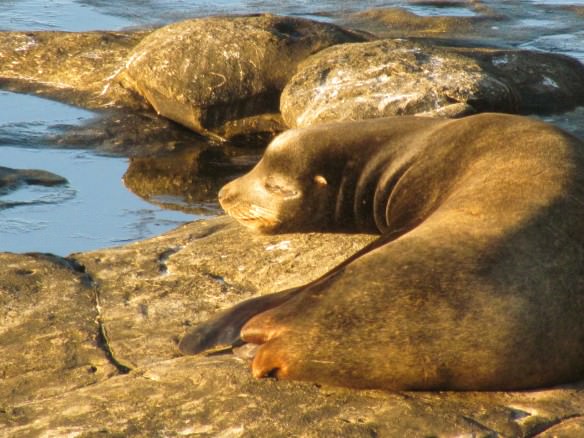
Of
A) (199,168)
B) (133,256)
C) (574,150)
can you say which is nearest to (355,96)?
(199,168)

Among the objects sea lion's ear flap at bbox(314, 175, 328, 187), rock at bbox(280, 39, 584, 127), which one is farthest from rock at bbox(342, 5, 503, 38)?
sea lion's ear flap at bbox(314, 175, 328, 187)

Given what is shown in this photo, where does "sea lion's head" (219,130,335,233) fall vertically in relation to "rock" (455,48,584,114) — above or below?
above

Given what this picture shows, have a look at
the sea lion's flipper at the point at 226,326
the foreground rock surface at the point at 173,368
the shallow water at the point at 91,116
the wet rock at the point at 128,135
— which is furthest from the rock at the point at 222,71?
the sea lion's flipper at the point at 226,326

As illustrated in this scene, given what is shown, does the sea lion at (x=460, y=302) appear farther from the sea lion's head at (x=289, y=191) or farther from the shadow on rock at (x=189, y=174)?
the shadow on rock at (x=189, y=174)

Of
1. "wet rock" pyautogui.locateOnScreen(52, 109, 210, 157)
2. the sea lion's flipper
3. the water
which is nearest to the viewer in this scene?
the sea lion's flipper

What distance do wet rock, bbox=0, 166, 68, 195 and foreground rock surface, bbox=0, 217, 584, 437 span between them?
2781 millimetres

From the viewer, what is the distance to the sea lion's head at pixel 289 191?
6574 millimetres

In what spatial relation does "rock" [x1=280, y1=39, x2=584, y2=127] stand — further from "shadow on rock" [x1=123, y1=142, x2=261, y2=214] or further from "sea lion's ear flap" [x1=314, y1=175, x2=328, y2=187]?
"sea lion's ear flap" [x1=314, y1=175, x2=328, y2=187]

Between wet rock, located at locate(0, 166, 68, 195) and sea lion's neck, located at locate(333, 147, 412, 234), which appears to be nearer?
sea lion's neck, located at locate(333, 147, 412, 234)

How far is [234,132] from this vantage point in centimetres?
1135

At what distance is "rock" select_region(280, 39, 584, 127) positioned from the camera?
10.2 meters

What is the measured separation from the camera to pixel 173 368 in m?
4.61

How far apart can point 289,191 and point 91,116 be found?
543 centimetres

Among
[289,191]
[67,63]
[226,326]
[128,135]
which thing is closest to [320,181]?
[289,191]
